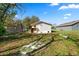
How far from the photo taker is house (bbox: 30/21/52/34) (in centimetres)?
167

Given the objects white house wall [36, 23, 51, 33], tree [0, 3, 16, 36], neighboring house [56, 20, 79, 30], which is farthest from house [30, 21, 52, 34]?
tree [0, 3, 16, 36]

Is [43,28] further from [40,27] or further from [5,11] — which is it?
[5,11]

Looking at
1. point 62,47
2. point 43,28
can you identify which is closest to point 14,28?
point 43,28

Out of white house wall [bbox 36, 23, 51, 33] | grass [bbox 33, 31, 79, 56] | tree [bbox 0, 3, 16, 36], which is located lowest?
grass [bbox 33, 31, 79, 56]

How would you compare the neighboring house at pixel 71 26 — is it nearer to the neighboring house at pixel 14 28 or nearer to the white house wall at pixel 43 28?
the white house wall at pixel 43 28

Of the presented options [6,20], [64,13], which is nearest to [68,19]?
[64,13]

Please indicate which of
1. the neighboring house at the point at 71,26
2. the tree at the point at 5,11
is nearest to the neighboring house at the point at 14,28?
the tree at the point at 5,11

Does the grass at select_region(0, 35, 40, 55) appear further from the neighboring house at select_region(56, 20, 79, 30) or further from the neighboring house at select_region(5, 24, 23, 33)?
the neighboring house at select_region(56, 20, 79, 30)

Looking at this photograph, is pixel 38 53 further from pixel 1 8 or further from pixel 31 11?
pixel 1 8

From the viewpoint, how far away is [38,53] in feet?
5.37

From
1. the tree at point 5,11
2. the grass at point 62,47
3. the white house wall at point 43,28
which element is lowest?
the grass at point 62,47

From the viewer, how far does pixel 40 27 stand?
1.69 m

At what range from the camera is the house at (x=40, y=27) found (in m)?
1.67

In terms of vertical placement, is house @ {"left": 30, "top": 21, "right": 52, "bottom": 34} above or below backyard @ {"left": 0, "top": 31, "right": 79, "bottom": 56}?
above
